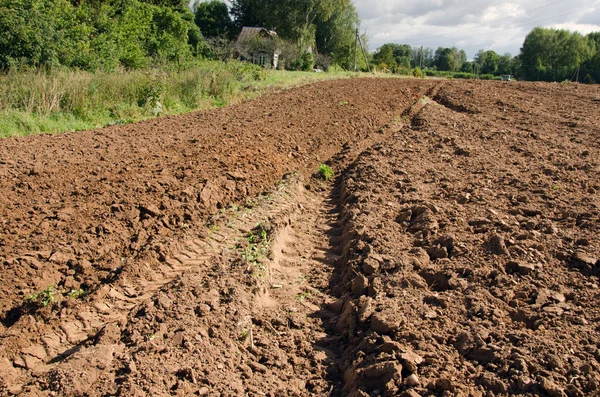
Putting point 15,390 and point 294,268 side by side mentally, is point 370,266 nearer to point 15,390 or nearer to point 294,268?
point 294,268

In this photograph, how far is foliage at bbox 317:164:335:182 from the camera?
869cm

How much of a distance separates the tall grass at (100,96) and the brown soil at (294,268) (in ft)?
7.91

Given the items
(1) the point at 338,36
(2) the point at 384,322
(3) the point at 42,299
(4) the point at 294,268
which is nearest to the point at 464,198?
(4) the point at 294,268

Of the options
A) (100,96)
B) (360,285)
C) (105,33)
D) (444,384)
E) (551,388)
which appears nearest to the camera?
(551,388)

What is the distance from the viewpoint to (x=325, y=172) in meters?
8.70

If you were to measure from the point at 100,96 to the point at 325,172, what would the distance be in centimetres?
761

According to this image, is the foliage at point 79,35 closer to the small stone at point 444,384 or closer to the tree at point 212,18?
the small stone at point 444,384

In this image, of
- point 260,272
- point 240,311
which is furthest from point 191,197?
point 240,311

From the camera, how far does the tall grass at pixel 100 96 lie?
36.8ft

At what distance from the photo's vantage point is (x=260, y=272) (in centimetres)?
489

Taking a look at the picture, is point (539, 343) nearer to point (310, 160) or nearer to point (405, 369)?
point (405, 369)

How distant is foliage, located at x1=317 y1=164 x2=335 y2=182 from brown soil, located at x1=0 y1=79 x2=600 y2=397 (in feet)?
0.65

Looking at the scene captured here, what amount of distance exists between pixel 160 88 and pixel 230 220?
31.1 ft

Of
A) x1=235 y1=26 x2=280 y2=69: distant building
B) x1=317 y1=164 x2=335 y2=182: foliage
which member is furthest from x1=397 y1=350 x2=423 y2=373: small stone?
x1=235 y1=26 x2=280 y2=69: distant building
